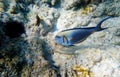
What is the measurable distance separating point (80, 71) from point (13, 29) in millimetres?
1279

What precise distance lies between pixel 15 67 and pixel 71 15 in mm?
1740

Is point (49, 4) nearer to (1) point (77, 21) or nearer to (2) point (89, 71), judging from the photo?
(1) point (77, 21)

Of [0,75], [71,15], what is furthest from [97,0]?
[0,75]

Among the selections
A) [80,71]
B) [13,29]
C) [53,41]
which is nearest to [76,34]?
[80,71]

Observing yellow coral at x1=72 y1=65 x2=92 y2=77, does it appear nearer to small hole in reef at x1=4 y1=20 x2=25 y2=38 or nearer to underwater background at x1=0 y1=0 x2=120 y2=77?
underwater background at x1=0 y1=0 x2=120 y2=77

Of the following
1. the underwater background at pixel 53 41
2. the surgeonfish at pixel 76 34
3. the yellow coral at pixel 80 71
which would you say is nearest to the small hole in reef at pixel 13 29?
the underwater background at pixel 53 41

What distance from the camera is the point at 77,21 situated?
411cm

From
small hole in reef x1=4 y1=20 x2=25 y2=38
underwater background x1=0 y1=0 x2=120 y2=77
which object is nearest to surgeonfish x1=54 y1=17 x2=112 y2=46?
underwater background x1=0 y1=0 x2=120 y2=77

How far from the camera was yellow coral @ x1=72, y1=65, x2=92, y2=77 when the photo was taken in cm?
314

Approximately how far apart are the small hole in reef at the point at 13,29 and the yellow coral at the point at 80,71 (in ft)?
3.56

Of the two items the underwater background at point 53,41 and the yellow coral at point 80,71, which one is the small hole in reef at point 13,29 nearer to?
the underwater background at point 53,41

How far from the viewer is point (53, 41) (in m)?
3.73

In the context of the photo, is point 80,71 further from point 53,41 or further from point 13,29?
point 13,29

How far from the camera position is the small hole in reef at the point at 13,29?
3367 millimetres
